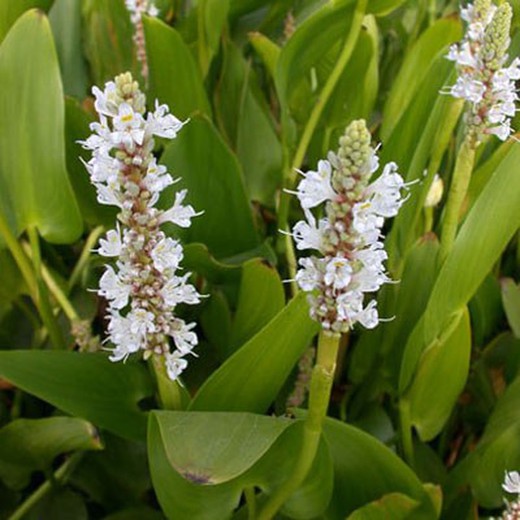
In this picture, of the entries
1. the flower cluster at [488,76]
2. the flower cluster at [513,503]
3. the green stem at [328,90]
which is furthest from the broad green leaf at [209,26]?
the flower cluster at [513,503]

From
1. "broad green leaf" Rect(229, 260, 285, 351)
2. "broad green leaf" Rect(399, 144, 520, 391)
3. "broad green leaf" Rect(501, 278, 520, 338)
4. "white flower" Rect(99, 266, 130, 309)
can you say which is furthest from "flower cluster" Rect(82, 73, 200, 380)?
"broad green leaf" Rect(501, 278, 520, 338)

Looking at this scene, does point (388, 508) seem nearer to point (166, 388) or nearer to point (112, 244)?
point (166, 388)

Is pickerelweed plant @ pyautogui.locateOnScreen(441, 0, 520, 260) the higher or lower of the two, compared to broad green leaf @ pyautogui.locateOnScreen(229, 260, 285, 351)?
higher

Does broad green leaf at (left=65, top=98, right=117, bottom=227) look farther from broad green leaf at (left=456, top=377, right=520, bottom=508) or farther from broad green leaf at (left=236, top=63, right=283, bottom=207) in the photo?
broad green leaf at (left=456, top=377, right=520, bottom=508)

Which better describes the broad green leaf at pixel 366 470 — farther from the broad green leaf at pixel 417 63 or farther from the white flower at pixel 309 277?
the broad green leaf at pixel 417 63

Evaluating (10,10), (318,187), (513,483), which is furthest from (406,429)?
(10,10)

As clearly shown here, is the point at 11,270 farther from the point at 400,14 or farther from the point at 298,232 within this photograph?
the point at 400,14
